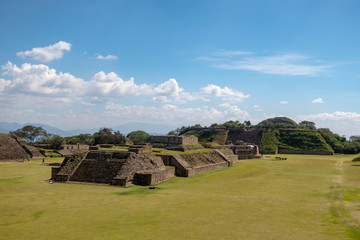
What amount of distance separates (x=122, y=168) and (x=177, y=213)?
38.2 feet

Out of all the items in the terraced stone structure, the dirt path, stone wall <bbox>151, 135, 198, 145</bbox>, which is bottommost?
the dirt path

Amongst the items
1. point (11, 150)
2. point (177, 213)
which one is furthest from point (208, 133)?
point (177, 213)

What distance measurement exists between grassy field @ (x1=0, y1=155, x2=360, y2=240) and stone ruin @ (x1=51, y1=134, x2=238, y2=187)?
72.4 inches

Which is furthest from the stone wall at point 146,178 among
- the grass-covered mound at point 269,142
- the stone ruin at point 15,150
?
the grass-covered mound at point 269,142

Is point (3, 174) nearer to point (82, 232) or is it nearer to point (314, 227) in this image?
point (82, 232)

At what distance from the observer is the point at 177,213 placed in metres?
14.1

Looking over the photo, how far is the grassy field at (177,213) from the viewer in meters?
11.1

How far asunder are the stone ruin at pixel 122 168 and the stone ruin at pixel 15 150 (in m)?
21.0

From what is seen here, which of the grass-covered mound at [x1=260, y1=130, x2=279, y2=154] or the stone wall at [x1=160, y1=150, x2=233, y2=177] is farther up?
the grass-covered mound at [x1=260, y1=130, x2=279, y2=154]

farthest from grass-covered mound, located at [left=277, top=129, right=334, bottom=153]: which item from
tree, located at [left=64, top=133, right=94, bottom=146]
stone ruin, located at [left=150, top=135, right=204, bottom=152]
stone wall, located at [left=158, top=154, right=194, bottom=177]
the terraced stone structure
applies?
the terraced stone structure

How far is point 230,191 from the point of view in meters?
21.2

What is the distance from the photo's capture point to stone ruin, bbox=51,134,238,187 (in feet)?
78.8

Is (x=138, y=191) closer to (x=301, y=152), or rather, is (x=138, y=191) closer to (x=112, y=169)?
(x=112, y=169)

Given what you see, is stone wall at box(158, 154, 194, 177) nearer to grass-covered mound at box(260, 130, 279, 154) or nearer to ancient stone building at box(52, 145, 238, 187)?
ancient stone building at box(52, 145, 238, 187)
